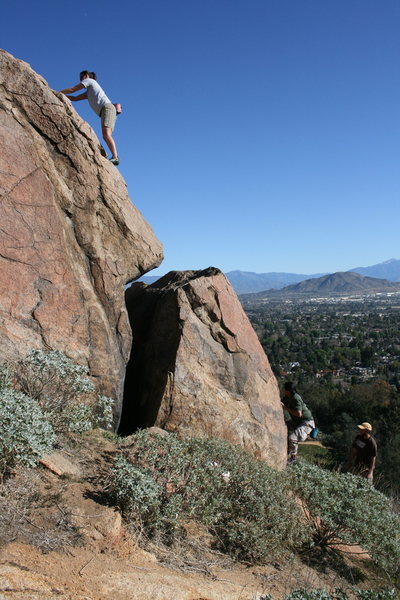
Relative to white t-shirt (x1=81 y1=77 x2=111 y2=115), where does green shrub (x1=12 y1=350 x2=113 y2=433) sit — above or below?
below

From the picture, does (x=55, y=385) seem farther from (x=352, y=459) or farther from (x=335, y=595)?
(x=352, y=459)

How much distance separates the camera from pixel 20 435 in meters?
5.05

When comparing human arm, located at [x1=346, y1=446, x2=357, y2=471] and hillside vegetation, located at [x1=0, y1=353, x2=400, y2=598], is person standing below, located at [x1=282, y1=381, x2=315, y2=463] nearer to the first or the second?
human arm, located at [x1=346, y1=446, x2=357, y2=471]

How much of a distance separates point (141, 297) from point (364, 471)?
581cm

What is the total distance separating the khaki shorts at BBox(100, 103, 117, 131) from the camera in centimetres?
970

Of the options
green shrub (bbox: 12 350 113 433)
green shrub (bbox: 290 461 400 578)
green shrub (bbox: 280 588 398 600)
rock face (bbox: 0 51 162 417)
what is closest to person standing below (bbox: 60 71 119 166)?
rock face (bbox: 0 51 162 417)

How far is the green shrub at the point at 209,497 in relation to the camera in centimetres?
555

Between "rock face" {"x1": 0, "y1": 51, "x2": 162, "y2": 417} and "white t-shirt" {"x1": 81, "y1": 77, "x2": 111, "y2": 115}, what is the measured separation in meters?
0.89

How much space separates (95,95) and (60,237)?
137 inches

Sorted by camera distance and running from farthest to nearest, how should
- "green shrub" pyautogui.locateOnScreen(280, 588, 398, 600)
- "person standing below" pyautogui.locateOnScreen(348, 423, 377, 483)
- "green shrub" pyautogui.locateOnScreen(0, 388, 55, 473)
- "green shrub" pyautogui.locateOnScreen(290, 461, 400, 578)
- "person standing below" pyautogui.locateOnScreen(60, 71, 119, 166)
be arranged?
"person standing below" pyautogui.locateOnScreen(60, 71, 119, 166) < "person standing below" pyautogui.locateOnScreen(348, 423, 377, 483) < "green shrub" pyautogui.locateOnScreen(290, 461, 400, 578) < "green shrub" pyautogui.locateOnScreen(0, 388, 55, 473) < "green shrub" pyautogui.locateOnScreen(280, 588, 398, 600)

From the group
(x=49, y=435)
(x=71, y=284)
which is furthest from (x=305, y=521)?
(x=71, y=284)

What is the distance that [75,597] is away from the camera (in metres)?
3.92

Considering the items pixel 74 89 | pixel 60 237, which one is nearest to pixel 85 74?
pixel 74 89

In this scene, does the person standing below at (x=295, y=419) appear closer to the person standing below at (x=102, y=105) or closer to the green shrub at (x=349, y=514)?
the green shrub at (x=349, y=514)
